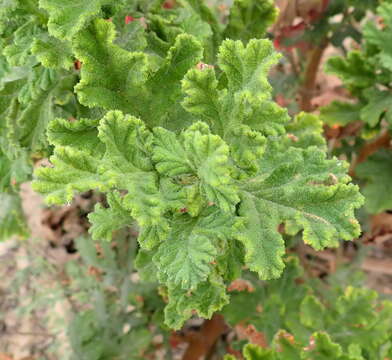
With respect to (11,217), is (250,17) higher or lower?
higher

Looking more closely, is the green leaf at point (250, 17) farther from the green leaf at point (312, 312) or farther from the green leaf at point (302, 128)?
the green leaf at point (312, 312)

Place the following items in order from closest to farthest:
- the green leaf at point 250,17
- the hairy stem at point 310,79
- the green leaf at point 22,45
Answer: the green leaf at point 22,45 → the green leaf at point 250,17 → the hairy stem at point 310,79

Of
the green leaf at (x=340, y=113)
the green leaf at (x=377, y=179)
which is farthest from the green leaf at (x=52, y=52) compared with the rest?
the green leaf at (x=377, y=179)

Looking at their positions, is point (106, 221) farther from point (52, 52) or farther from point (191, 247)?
point (52, 52)

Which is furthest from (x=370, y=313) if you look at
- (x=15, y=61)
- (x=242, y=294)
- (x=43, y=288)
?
(x=43, y=288)

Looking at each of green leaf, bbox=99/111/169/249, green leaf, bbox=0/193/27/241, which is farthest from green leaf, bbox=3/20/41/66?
green leaf, bbox=0/193/27/241

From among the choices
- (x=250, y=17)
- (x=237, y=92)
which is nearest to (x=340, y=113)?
(x=250, y=17)

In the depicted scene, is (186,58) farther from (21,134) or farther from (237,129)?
(21,134)
